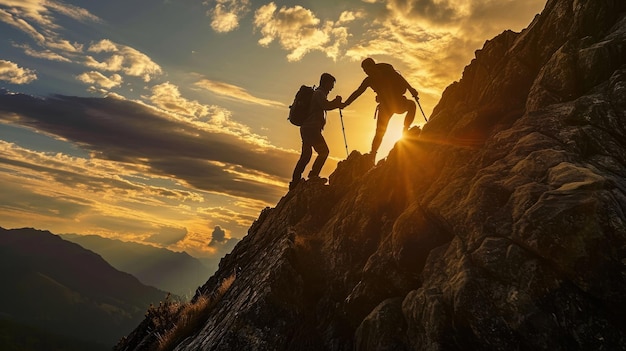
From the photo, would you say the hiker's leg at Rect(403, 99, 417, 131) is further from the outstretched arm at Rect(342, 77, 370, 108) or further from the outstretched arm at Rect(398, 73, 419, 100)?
the outstretched arm at Rect(342, 77, 370, 108)

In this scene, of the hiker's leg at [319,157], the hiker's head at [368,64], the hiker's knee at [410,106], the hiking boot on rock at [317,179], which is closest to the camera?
the hiker's head at [368,64]

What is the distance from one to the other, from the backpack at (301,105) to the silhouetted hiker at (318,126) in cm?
26

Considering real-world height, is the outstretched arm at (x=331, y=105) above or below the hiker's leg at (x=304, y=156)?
above

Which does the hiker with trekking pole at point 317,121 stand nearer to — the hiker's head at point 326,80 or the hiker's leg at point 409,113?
the hiker's head at point 326,80

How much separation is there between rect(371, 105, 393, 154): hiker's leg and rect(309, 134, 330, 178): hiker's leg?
2283 mm

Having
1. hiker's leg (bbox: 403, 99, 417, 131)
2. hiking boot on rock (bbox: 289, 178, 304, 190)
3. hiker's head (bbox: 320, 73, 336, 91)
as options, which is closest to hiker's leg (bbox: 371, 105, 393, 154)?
hiker's leg (bbox: 403, 99, 417, 131)

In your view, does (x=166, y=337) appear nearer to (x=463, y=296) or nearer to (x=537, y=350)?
(x=463, y=296)

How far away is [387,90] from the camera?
16781mm

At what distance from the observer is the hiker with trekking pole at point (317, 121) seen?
56.7 ft

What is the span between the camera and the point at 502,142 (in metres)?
10.7

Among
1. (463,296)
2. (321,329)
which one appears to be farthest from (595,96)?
(321,329)

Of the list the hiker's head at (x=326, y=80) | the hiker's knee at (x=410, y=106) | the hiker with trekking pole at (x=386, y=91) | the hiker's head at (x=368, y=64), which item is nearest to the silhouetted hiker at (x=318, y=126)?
the hiker's head at (x=326, y=80)

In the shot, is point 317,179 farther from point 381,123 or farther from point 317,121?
point 381,123

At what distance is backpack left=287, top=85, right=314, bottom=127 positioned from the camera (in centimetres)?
1769
